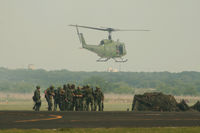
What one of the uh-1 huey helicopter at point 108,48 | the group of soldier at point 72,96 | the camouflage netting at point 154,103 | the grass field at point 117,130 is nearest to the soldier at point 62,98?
the group of soldier at point 72,96

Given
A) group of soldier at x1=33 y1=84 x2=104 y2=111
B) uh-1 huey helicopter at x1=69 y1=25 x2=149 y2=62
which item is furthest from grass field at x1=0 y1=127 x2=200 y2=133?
uh-1 huey helicopter at x1=69 y1=25 x2=149 y2=62

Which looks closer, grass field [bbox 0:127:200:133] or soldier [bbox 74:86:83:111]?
grass field [bbox 0:127:200:133]

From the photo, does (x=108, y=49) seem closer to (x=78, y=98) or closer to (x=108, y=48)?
(x=108, y=48)

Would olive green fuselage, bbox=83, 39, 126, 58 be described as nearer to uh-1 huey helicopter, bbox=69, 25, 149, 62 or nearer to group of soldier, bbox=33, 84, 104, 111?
uh-1 huey helicopter, bbox=69, 25, 149, 62

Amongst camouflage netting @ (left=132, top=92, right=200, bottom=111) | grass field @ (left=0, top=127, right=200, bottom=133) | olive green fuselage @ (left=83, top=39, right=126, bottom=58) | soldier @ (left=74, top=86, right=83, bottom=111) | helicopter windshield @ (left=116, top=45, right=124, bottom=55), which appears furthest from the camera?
helicopter windshield @ (left=116, top=45, right=124, bottom=55)

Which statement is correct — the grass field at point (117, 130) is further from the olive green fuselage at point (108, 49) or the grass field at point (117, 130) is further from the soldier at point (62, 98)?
the olive green fuselage at point (108, 49)

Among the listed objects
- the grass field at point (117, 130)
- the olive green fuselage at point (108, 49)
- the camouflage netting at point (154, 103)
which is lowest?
the grass field at point (117, 130)

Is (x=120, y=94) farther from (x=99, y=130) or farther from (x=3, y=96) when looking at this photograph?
(x=99, y=130)

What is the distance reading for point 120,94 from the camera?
7436 inches

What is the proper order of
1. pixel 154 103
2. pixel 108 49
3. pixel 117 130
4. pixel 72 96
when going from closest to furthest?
pixel 117 130 → pixel 72 96 → pixel 154 103 → pixel 108 49

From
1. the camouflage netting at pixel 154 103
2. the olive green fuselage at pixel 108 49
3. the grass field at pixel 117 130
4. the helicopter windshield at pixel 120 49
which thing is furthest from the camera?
the helicopter windshield at pixel 120 49

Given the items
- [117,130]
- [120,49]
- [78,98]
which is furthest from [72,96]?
[120,49]

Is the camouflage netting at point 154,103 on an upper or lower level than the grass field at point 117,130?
upper

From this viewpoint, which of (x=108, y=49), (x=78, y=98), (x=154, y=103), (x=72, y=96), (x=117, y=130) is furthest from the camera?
(x=108, y=49)
